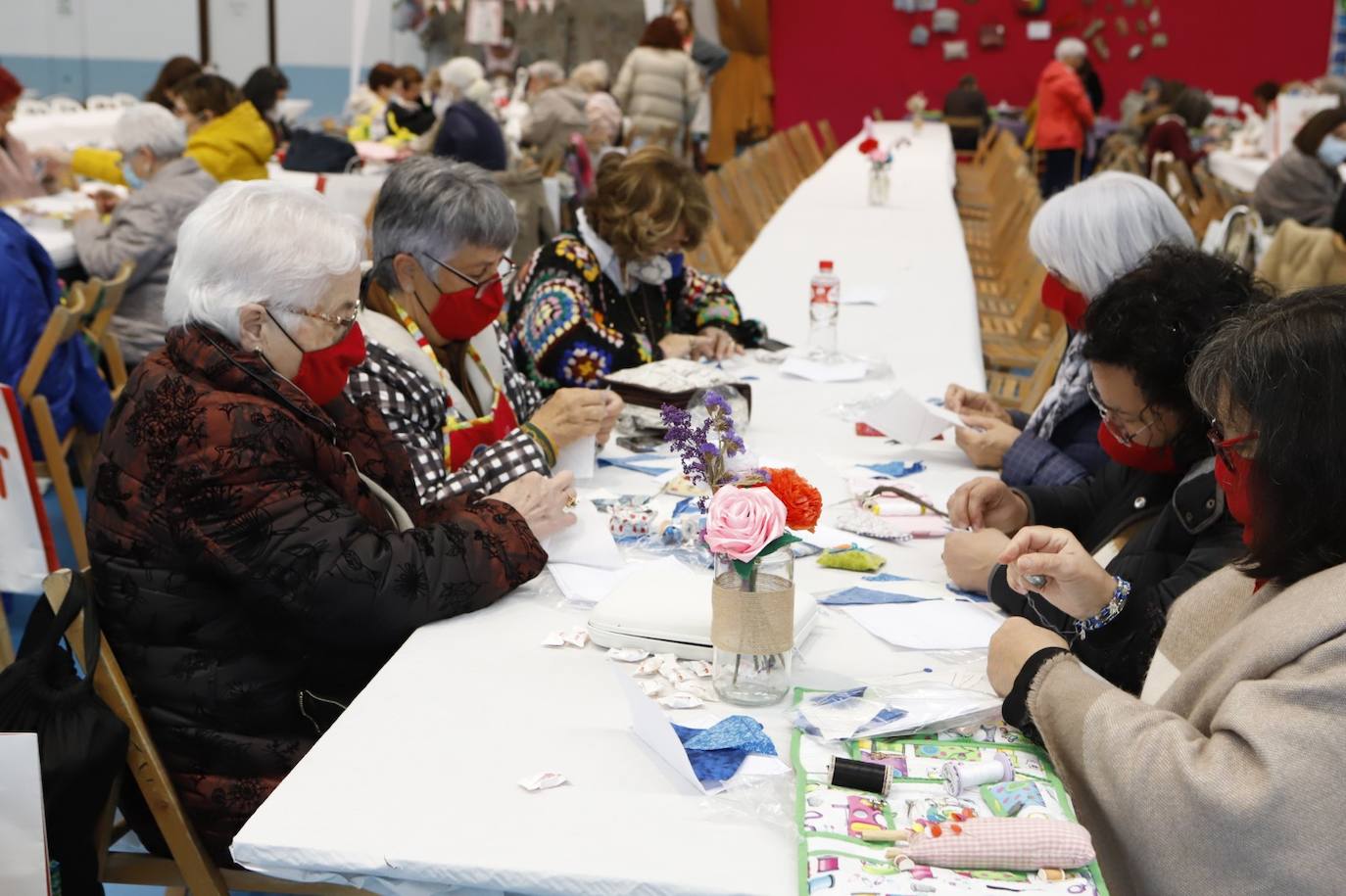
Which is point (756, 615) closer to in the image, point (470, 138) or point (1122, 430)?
point (1122, 430)

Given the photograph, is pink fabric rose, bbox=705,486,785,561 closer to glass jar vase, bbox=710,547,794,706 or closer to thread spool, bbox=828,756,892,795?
glass jar vase, bbox=710,547,794,706

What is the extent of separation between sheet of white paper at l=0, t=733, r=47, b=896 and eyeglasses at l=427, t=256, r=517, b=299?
124 cm

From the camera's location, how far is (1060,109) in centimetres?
1177

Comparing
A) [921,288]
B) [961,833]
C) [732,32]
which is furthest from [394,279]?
[732,32]

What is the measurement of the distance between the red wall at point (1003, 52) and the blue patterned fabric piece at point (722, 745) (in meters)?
15.2

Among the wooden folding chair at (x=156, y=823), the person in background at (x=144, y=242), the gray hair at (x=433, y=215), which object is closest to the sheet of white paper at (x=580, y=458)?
the gray hair at (x=433, y=215)

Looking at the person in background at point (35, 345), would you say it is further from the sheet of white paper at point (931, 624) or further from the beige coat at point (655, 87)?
the beige coat at point (655, 87)

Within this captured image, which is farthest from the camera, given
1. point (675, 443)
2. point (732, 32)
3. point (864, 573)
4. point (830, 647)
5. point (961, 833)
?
point (732, 32)

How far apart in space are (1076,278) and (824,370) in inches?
34.8

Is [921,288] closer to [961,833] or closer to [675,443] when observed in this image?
[675,443]

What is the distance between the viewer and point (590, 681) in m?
1.69

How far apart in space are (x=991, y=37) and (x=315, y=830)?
15508 millimetres

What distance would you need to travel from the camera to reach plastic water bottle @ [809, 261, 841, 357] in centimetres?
360

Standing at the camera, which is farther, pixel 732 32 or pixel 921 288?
pixel 732 32
